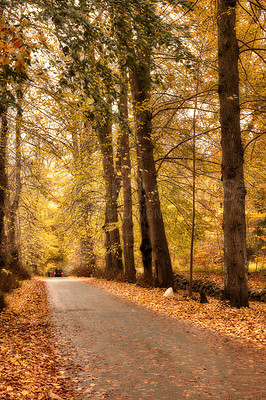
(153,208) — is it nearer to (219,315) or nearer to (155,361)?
(219,315)

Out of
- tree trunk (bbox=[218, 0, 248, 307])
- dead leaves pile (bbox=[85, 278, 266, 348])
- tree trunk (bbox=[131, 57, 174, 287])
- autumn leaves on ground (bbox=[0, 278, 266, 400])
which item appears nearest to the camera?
autumn leaves on ground (bbox=[0, 278, 266, 400])

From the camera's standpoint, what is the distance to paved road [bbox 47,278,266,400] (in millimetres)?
3822

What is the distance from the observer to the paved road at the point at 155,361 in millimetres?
3822

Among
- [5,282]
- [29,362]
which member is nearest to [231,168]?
[29,362]

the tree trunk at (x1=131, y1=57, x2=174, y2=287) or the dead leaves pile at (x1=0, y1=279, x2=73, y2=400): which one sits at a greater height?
the tree trunk at (x1=131, y1=57, x2=174, y2=287)

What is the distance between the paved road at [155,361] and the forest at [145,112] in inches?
129

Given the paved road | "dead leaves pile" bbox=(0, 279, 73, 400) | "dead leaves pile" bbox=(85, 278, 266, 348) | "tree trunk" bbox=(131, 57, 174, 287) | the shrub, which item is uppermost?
"tree trunk" bbox=(131, 57, 174, 287)

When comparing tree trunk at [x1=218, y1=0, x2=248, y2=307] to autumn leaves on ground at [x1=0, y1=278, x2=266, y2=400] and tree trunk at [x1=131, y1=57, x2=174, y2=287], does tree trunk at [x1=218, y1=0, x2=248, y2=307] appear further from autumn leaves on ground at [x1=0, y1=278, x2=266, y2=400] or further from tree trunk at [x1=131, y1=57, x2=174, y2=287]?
tree trunk at [x1=131, y1=57, x2=174, y2=287]

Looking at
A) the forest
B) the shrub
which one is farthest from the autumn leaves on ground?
the forest

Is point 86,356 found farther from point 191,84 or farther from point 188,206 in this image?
point 188,206

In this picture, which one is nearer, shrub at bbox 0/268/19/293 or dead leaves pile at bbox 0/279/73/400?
dead leaves pile at bbox 0/279/73/400

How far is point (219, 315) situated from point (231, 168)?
3733mm

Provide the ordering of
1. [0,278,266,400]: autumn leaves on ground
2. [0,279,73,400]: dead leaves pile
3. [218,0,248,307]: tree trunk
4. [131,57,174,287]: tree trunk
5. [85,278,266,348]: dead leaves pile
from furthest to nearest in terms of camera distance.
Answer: [131,57,174,287]: tree trunk → [218,0,248,307]: tree trunk → [85,278,266,348]: dead leaves pile → [0,278,266,400]: autumn leaves on ground → [0,279,73,400]: dead leaves pile

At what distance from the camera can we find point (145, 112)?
40.7 feet
